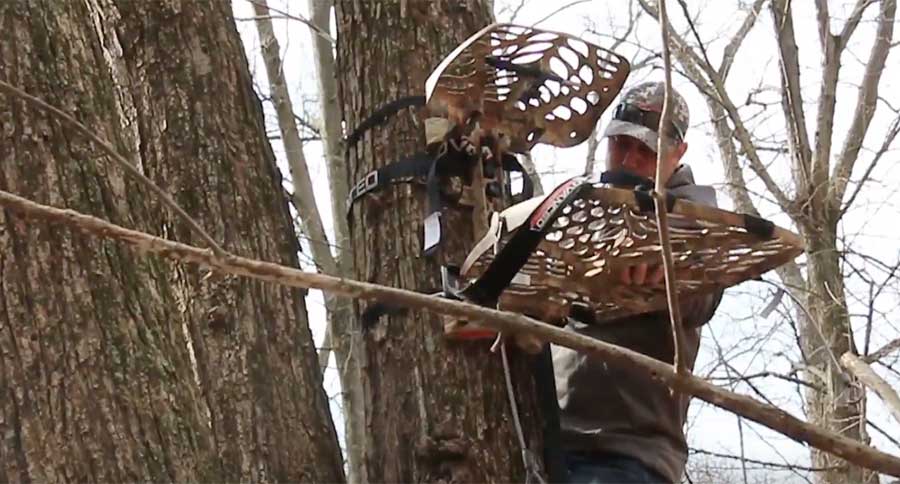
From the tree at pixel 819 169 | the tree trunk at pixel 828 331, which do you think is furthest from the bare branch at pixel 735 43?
the tree trunk at pixel 828 331

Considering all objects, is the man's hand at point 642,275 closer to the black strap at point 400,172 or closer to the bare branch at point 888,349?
the black strap at point 400,172

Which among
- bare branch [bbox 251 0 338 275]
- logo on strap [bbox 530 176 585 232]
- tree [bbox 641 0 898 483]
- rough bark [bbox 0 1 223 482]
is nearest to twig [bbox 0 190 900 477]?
rough bark [bbox 0 1 223 482]

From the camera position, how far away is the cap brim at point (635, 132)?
2.08 meters

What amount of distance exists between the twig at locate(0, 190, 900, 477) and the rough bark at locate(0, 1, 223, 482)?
1.76ft

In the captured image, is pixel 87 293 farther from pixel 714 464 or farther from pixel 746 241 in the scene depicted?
pixel 714 464

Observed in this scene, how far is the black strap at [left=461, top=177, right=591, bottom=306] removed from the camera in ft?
4.75

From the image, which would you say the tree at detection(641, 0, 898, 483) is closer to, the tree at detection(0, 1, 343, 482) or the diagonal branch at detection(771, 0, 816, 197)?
the diagonal branch at detection(771, 0, 816, 197)

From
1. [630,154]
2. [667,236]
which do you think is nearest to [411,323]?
[630,154]

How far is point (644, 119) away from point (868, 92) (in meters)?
4.31

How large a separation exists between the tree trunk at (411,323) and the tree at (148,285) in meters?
0.15

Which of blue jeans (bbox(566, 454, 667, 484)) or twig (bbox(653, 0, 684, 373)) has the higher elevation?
twig (bbox(653, 0, 684, 373))

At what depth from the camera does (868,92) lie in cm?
598

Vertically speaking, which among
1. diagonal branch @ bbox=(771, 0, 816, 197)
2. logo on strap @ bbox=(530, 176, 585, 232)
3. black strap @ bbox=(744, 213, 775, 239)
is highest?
diagonal branch @ bbox=(771, 0, 816, 197)

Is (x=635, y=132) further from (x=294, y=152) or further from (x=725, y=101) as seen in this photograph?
(x=294, y=152)
